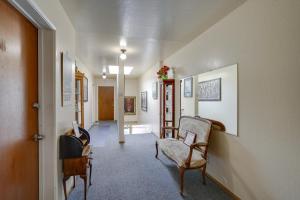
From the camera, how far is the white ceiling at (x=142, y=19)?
1.97m

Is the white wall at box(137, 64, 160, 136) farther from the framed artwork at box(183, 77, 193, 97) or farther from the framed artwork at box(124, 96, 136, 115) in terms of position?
the framed artwork at box(124, 96, 136, 115)

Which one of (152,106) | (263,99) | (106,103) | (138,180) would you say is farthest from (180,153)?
(106,103)

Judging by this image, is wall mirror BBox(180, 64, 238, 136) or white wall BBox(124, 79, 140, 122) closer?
wall mirror BBox(180, 64, 238, 136)

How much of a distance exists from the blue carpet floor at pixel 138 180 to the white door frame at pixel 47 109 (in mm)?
630

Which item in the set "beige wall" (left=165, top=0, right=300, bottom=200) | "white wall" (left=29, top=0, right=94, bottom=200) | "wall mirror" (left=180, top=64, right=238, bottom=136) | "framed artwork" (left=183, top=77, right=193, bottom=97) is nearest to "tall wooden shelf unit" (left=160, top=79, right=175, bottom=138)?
"framed artwork" (left=183, top=77, right=193, bottom=97)

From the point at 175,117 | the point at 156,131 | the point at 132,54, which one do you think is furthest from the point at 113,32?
the point at 156,131

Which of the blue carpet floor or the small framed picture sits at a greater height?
the small framed picture

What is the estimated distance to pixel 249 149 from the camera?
6.40 ft

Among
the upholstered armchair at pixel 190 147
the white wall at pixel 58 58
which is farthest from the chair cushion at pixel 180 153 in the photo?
the white wall at pixel 58 58

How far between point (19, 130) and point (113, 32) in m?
2.12

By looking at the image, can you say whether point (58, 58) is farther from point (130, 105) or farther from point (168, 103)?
point (130, 105)

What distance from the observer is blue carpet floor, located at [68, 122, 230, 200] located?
88.0 inches

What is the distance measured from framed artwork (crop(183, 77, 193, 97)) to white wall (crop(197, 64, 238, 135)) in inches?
23.7

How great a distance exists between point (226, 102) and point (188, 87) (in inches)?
47.6
